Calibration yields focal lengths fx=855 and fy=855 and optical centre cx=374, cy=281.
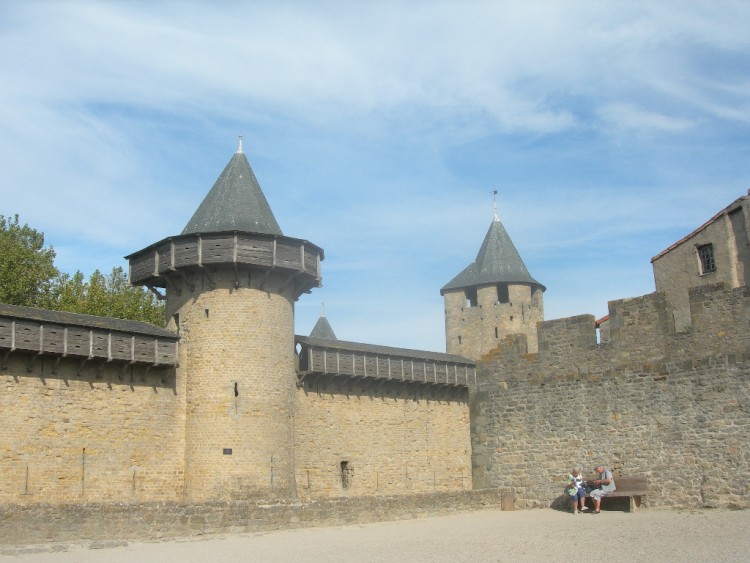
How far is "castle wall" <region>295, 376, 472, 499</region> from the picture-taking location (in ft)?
70.1

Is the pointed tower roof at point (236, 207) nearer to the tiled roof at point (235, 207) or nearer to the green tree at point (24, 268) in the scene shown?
the tiled roof at point (235, 207)

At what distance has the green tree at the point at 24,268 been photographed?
2977 cm

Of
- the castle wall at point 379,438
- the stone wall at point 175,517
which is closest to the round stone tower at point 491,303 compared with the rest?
the castle wall at point 379,438

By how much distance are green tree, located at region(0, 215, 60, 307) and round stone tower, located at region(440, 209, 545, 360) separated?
49.0 ft

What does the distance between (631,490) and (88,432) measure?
1207 cm

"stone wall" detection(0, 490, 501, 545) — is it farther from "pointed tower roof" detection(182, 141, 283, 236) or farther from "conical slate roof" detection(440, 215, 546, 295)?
"conical slate roof" detection(440, 215, 546, 295)

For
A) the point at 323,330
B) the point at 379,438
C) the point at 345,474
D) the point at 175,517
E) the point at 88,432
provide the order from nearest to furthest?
1. the point at 175,517
2. the point at 88,432
3. the point at 345,474
4. the point at 379,438
5. the point at 323,330

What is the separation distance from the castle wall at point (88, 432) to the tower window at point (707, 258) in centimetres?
1525

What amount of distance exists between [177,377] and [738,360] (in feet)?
41.5

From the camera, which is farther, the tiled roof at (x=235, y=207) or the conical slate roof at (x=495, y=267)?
the conical slate roof at (x=495, y=267)

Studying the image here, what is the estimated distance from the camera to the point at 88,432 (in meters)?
18.0

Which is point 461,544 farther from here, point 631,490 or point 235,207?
point 235,207

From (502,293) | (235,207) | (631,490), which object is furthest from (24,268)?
(631,490)

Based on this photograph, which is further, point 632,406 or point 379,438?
point 379,438
